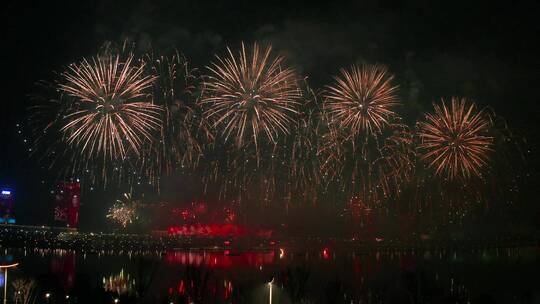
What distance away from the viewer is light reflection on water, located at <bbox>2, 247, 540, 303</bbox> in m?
20.5

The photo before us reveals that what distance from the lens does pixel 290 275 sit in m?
20.9

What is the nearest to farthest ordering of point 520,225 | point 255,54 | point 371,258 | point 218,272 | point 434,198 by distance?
point 255,54, point 218,272, point 371,258, point 434,198, point 520,225

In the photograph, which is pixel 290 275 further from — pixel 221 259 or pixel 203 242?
pixel 203 242

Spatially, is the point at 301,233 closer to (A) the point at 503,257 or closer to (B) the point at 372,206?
(B) the point at 372,206

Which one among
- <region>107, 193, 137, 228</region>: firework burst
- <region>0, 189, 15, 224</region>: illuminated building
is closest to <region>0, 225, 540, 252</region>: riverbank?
<region>107, 193, 137, 228</region>: firework burst

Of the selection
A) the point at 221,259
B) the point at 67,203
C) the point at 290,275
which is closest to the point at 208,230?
the point at 67,203

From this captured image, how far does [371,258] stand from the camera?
44469 millimetres

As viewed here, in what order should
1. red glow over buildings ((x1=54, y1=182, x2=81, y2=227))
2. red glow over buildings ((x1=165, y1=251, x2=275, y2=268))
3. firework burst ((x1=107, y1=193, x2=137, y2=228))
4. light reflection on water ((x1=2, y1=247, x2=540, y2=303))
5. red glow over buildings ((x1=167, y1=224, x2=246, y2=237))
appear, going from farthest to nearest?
red glow over buildings ((x1=54, y1=182, x2=81, y2=227)) < firework burst ((x1=107, y1=193, x2=137, y2=228)) < red glow over buildings ((x1=167, y1=224, x2=246, y2=237)) < red glow over buildings ((x1=165, y1=251, x2=275, y2=268)) < light reflection on water ((x1=2, y1=247, x2=540, y2=303))

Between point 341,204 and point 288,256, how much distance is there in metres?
13.0

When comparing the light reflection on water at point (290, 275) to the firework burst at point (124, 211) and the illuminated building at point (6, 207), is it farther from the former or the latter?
the illuminated building at point (6, 207)

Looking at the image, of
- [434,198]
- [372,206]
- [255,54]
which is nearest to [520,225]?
[434,198]

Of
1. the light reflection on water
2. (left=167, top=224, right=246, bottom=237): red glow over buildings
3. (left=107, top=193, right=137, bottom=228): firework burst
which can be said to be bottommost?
the light reflection on water

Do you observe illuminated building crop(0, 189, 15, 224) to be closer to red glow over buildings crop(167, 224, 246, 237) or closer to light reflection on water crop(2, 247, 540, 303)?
red glow over buildings crop(167, 224, 246, 237)

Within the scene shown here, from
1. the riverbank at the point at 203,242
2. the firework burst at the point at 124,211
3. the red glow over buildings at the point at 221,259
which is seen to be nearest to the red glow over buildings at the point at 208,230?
the firework burst at the point at 124,211
